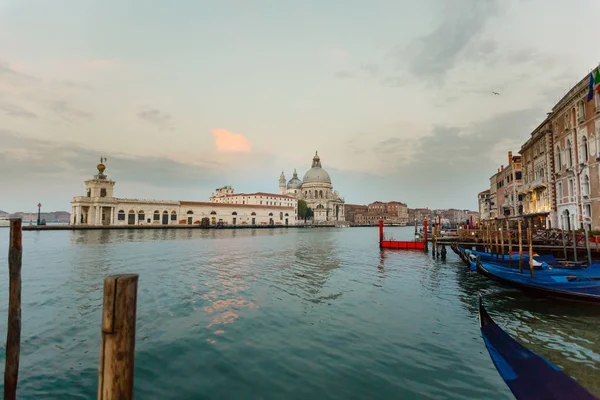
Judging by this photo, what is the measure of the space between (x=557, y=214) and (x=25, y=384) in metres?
30.2

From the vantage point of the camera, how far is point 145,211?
3246 inches

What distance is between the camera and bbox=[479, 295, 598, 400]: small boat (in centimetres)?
427

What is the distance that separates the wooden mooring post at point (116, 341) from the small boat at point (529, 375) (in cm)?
508

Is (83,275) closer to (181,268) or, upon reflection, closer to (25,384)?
(181,268)

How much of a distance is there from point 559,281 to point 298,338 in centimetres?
950

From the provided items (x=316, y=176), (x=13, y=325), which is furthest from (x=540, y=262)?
(x=316, y=176)

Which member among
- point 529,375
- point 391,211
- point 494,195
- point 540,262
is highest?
point 391,211

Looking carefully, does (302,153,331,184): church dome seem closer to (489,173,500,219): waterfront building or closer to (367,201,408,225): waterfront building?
(367,201,408,225): waterfront building

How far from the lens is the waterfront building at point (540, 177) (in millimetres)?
25016

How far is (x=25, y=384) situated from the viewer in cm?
560

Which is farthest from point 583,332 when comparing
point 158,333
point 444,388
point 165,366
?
point 158,333

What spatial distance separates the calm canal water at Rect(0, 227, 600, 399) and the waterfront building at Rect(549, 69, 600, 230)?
10677 mm

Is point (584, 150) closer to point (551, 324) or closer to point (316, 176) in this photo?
point (551, 324)

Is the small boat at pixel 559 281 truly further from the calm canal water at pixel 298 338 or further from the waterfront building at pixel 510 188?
the waterfront building at pixel 510 188
